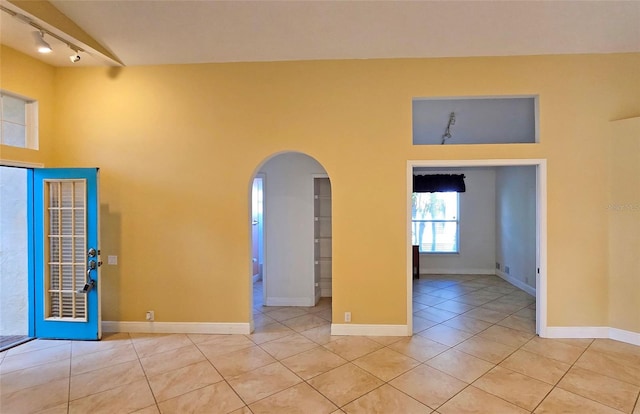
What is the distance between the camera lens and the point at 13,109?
139 inches

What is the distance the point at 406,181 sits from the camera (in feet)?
12.2

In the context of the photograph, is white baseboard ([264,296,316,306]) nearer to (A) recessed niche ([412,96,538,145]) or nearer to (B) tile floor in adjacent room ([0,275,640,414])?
(B) tile floor in adjacent room ([0,275,640,414])

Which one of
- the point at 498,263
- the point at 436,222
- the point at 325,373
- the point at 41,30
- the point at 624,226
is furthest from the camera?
the point at 436,222

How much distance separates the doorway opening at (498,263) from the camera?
12.0 feet

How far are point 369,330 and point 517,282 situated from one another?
13.0 ft

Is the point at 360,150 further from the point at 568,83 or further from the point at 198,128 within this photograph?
the point at 568,83

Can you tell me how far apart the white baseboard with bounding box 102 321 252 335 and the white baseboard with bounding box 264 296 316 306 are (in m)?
1.12

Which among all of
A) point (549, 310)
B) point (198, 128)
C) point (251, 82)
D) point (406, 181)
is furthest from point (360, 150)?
point (549, 310)

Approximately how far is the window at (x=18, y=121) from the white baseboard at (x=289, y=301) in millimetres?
3707

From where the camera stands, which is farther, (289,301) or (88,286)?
(289,301)

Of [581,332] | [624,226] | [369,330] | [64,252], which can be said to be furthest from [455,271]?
[64,252]

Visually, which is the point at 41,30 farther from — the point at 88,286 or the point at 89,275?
the point at 88,286

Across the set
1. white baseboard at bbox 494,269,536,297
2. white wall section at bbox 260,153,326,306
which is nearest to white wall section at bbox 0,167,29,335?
white wall section at bbox 260,153,326,306

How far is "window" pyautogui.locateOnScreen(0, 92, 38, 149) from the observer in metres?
3.43
